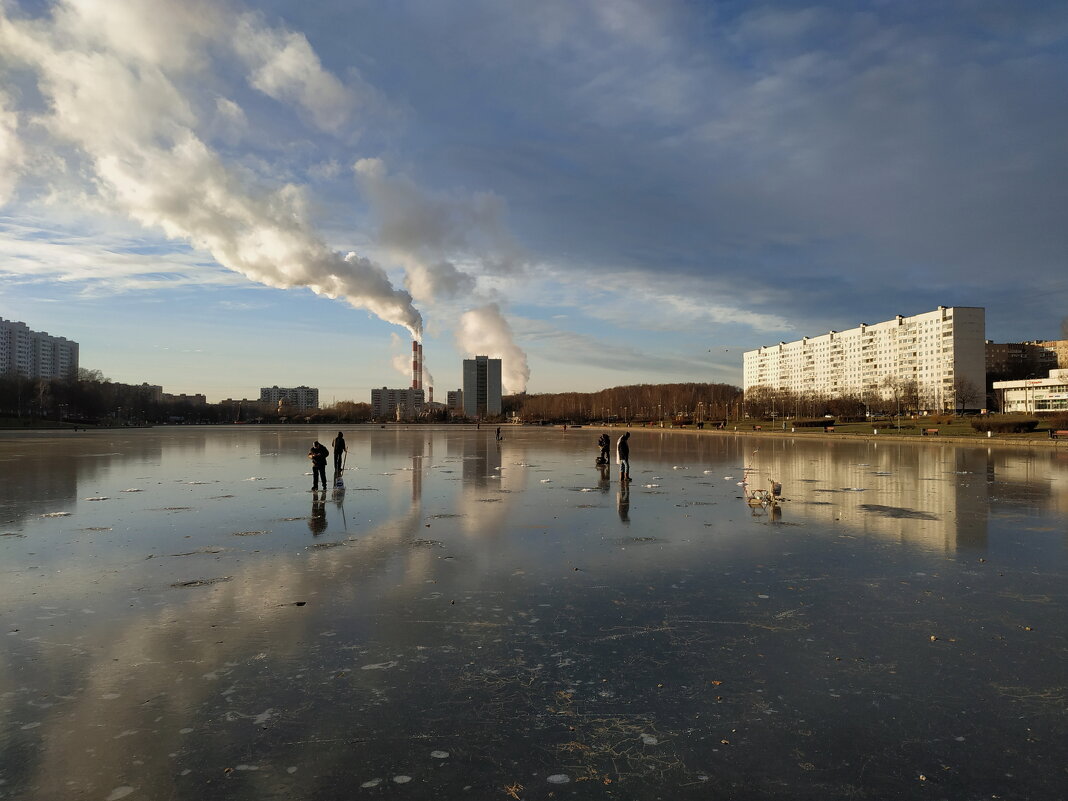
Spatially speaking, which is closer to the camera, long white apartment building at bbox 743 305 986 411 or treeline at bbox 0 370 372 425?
treeline at bbox 0 370 372 425

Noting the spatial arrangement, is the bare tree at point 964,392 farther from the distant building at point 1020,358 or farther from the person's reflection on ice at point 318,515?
the person's reflection on ice at point 318,515

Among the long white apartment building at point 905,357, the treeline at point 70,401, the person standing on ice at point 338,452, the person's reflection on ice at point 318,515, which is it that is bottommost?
the person's reflection on ice at point 318,515

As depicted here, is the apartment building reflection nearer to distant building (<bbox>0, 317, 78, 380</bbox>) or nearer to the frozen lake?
the frozen lake

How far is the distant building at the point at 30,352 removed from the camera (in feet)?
579

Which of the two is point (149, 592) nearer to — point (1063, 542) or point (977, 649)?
point (977, 649)

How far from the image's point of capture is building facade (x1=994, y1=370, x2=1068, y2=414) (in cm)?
10025

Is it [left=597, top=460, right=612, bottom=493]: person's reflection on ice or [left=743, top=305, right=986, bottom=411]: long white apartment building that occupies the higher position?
[left=743, top=305, right=986, bottom=411]: long white apartment building

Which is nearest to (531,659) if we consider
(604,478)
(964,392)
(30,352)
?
(604,478)

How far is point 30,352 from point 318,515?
729ft

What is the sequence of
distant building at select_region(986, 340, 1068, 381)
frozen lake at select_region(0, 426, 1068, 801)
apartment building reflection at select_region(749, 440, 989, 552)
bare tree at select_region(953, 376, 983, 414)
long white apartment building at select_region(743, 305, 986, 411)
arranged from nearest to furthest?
frozen lake at select_region(0, 426, 1068, 801) → apartment building reflection at select_region(749, 440, 989, 552) → bare tree at select_region(953, 376, 983, 414) → long white apartment building at select_region(743, 305, 986, 411) → distant building at select_region(986, 340, 1068, 381)

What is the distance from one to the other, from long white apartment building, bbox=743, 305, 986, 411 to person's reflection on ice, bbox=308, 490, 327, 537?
5002 inches

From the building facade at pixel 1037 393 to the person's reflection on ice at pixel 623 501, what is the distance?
10385cm

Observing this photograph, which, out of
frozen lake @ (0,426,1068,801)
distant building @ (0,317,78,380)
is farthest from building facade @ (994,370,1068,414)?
distant building @ (0,317,78,380)

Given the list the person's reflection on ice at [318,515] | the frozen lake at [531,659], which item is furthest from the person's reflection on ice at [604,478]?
the person's reflection on ice at [318,515]
